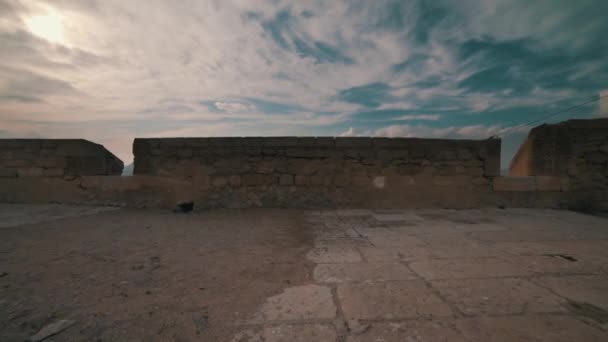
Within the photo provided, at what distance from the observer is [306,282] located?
1951mm

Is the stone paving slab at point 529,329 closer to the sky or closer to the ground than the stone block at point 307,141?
closer to the ground

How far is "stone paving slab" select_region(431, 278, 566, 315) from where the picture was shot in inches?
61.2

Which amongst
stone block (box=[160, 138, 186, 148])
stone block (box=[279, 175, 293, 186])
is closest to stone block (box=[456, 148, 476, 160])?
stone block (box=[279, 175, 293, 186])

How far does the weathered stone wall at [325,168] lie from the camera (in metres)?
4.98

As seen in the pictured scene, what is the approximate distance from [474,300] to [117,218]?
15.4ft

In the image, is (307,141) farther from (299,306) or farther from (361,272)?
(299,306)

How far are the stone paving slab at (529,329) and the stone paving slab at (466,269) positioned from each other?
55cm

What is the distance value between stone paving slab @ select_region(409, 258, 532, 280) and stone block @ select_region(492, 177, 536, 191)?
3.45 metres

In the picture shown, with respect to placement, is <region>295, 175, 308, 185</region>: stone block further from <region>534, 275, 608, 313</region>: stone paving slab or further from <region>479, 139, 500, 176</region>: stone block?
<region>534, 275, 608, 313</region>: stone paving slab

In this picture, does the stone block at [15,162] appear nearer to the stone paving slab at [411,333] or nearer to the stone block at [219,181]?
the stone block at [219,181]

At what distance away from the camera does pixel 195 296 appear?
1748 millimetres

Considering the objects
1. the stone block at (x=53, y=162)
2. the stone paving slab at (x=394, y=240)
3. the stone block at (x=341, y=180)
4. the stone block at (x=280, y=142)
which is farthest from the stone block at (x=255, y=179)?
the stone block at (x=53, y=162)

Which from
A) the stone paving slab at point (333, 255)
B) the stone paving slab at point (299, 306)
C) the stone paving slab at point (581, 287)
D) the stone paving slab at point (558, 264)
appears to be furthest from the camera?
the stone paving slab at point (333, 255)

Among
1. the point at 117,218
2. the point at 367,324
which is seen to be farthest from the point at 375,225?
the point at 117,218
